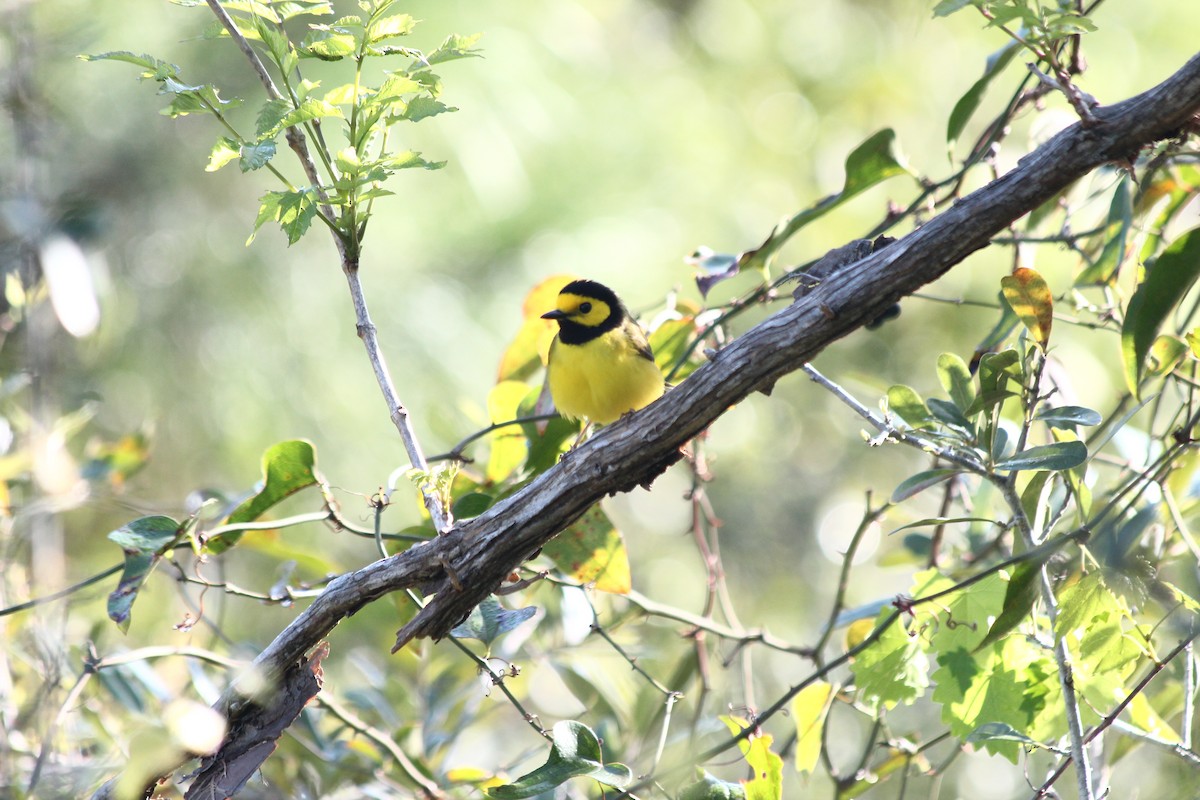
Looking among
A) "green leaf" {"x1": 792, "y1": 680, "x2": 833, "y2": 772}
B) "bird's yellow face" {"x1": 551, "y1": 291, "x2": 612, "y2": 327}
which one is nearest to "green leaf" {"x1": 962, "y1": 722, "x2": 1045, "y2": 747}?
"green leaf" {"x1": 792, "y1": 680, "x2": 833, "y2": 772}

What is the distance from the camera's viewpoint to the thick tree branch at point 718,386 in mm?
1156

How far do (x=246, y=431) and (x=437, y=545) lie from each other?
2363mm

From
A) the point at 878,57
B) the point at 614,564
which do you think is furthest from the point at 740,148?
the point at 614,564

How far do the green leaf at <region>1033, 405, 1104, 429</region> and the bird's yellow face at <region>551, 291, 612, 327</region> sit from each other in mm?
1290

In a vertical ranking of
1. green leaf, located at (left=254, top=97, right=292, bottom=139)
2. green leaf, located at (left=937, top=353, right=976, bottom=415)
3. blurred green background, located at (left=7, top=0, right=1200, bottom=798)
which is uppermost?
blurred green background, located at (left=7, top=0, right=1200, bottom=798)

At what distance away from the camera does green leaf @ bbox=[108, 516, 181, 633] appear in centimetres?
151

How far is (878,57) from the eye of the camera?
17.4 feet

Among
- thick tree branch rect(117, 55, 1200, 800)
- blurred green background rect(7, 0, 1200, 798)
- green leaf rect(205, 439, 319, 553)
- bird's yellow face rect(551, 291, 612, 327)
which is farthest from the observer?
A: blurred green background rect(7, 0, 1200, 798)

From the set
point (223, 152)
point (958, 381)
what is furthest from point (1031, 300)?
point (223, 152)

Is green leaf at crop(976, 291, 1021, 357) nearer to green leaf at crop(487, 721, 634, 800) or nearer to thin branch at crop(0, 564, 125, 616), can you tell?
green leaf at crop(487, 721, 634, 800)

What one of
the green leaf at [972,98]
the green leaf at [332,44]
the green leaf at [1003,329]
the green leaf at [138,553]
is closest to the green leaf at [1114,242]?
the green leaf at [1003,329]

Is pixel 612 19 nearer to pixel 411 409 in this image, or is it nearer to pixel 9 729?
pixel 411 409

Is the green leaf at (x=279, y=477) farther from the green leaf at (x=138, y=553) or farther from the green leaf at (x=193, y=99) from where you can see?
the green leaf at (x=193, y=99)

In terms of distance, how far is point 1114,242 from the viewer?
174 centimetres
